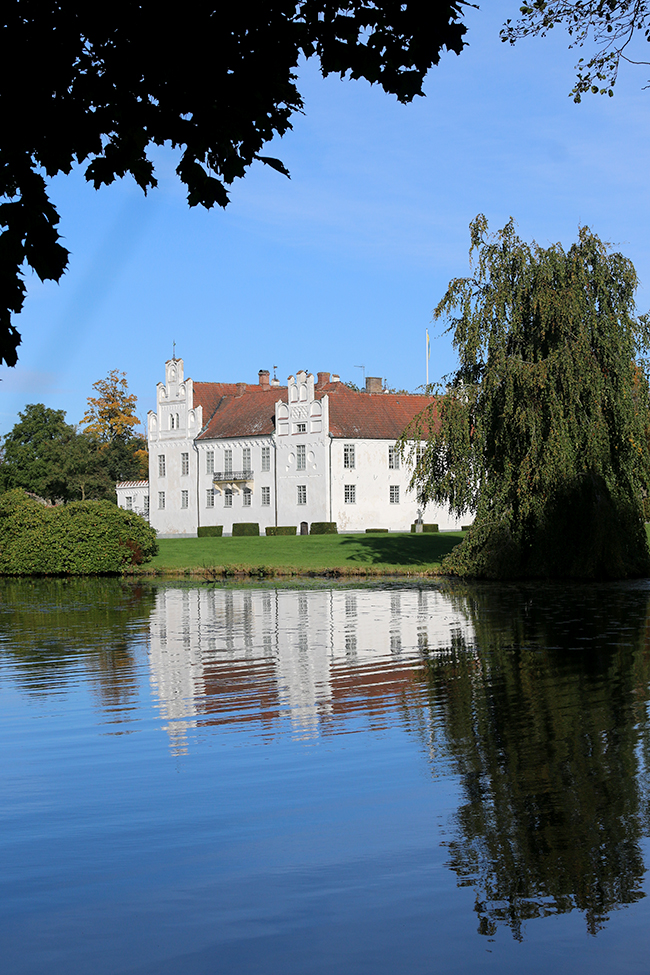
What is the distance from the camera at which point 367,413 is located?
75.1 metres

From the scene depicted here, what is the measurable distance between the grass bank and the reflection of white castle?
9.75 metres

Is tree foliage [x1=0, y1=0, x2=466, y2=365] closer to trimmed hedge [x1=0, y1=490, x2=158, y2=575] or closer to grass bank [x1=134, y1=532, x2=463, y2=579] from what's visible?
grass bank [x1=134, y1=532, x2=463, y2=579]

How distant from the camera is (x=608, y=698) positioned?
12266 mm

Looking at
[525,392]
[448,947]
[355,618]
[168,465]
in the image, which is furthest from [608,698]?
[168,465]

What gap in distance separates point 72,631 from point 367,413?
5369 cm

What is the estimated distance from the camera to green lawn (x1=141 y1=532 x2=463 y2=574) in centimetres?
4353

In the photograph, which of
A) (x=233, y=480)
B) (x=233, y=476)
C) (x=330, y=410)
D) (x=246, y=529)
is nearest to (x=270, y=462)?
(x=233, y=476)

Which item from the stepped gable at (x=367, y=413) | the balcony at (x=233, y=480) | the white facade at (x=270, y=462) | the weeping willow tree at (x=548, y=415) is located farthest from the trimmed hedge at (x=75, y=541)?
the balcony at (x=233, y=480)

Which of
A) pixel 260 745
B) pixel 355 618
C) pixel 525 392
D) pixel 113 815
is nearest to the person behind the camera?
pixel 113 815

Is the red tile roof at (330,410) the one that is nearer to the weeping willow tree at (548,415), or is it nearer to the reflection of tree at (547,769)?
the weeping willow tree at (548,415)

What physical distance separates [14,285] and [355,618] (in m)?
18.4

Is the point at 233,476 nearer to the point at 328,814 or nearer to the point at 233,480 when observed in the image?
the point at 233,480

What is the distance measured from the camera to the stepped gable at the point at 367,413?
73250 mm

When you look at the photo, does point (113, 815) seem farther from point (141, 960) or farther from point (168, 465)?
point (168, 465)
